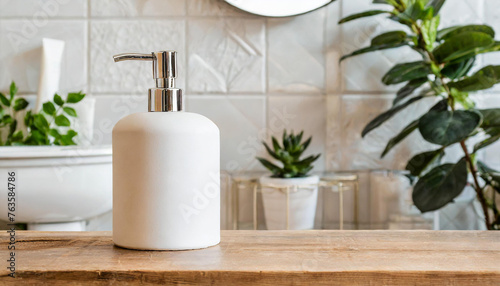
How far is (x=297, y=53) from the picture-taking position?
4.09 feet

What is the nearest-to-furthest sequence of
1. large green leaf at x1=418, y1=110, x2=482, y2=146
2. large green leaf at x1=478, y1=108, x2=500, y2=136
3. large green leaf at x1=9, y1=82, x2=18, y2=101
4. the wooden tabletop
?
the wooden tabletop < large green leaf at x1=418, y1=110, x2=482, y2=146 < large green leaf at x1=478, y1=108, x2=500, y2=136 < large green leaf at x1=9, y1=82, x2=18, y2=101

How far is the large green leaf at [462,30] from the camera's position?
1.06 m

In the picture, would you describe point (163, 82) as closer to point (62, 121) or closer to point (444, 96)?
point (62, 121)

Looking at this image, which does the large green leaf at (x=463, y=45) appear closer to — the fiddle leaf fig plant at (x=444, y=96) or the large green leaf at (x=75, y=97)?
the fiddle leaf fig plant at (x=444, y=96)

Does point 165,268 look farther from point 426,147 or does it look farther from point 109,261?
point 426,147

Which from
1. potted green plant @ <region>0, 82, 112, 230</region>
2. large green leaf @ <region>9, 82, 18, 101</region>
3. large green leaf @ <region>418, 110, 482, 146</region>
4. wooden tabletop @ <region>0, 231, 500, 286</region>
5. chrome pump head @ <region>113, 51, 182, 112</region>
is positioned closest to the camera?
wooden tabletop @ <region>0, 231, 500, 286</region>

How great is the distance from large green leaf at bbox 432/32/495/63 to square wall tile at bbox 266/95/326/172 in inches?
11.7

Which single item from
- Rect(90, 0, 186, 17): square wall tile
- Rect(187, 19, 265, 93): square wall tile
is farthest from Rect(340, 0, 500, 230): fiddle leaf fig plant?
Rect(90, 0, 186, 17): square wall tile

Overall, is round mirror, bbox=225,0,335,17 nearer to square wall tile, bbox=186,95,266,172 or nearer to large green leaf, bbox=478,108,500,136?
square wall tile, bbox=186,95,266,172

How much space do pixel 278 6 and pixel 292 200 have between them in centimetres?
48

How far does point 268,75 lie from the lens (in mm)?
1250

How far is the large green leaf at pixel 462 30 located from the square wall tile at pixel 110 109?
2.28ft

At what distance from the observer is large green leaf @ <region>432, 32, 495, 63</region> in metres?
1.01

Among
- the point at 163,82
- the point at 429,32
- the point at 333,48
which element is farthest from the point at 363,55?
the point at 163,82
